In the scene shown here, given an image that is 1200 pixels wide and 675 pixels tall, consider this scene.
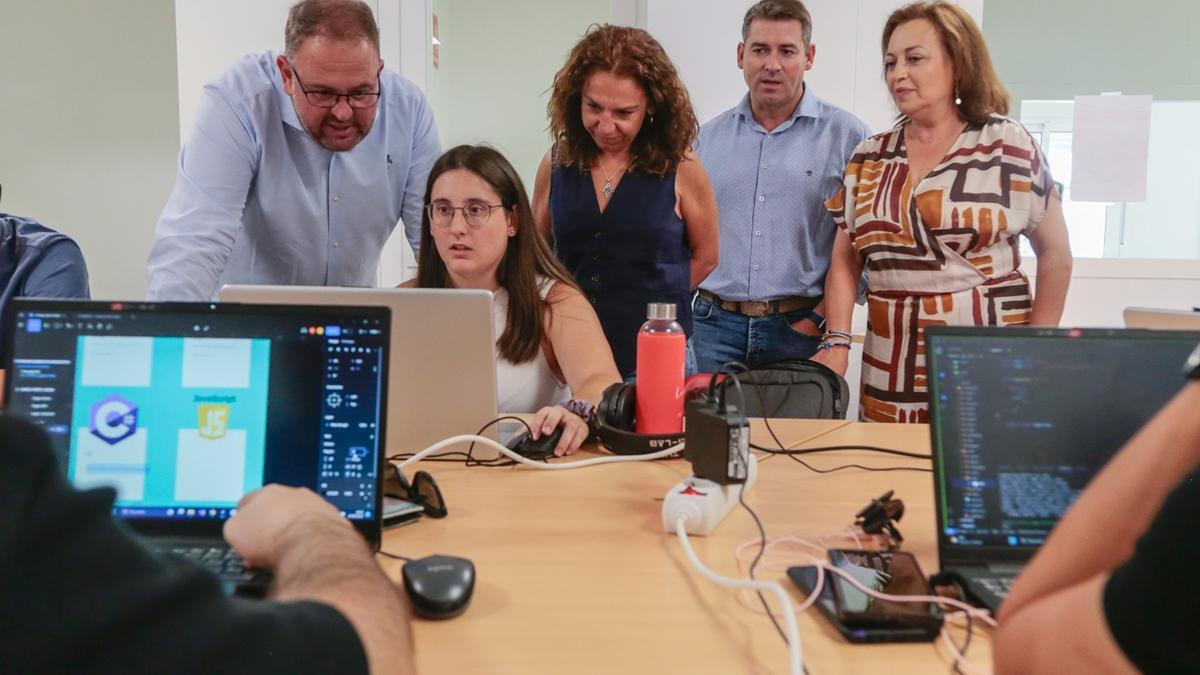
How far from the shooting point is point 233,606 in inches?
20.2

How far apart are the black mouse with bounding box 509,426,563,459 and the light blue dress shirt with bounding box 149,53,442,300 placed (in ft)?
3.06

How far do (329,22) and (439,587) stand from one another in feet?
5.27

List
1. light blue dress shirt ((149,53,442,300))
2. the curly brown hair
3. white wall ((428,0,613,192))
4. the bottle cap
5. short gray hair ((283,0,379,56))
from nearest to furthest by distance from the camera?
1. the bottle cap
2. short gray hair ((283,0,379,56))
3. light blue dress shirt ((149,53,442,300))
4. the curly brown hair
5. white wall ((428,0,613,192))

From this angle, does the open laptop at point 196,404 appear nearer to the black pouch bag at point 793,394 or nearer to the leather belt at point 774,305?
the black pouch bag at point 793,394

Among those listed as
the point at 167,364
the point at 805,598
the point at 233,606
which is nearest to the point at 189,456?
the point at 167,364

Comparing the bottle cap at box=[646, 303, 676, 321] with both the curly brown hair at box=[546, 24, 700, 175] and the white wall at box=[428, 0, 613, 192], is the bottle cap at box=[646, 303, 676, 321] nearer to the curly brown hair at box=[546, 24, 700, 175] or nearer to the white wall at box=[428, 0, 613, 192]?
the curly brown hair at box=[546, 24, 700, 175]

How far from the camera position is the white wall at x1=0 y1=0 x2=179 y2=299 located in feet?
10.2

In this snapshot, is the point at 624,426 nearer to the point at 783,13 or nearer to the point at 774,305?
the point at 774,305

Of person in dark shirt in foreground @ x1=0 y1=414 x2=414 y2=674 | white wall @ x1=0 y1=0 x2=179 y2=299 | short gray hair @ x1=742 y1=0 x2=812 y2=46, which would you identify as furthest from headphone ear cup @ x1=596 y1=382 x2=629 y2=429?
white wall @ x1=0 y1=0 x2=179 y2=299

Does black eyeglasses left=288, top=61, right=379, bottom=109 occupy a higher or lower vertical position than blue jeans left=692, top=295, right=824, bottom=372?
higher

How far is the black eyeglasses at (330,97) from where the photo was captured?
2199 mm

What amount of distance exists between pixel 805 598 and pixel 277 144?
1957 millimetres

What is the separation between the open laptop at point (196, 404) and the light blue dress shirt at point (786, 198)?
1.95m

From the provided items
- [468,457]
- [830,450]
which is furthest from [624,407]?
[830,450]
